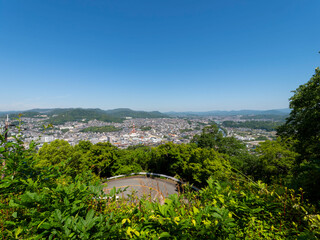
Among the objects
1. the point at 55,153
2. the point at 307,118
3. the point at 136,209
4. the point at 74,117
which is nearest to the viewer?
the point at 136,209

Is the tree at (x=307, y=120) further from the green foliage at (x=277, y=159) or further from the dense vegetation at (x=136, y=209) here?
the dense vegetation at (x=136, y=209)

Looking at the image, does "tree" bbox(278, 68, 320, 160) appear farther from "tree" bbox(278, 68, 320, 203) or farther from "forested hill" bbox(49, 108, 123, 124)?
"forested hill" bbox(49, 108, 123, 124)

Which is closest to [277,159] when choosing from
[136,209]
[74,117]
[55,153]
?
[136,209]

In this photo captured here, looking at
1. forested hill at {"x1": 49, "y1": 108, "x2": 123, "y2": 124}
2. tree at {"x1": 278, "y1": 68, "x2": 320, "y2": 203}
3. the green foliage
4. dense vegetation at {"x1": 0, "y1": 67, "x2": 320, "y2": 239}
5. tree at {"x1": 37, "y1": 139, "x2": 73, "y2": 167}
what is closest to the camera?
dense vegetation at {"x1": 0, "y1": 67, "x2": 320, "y2": 239}

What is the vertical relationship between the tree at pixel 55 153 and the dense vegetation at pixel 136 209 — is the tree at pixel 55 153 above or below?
below

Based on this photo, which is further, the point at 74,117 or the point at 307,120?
the point at 74,117

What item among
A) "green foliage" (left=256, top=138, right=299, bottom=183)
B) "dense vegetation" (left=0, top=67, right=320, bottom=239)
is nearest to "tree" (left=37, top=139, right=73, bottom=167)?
"dense vegetation" (left=0, top=67, right=320, bottom=239)

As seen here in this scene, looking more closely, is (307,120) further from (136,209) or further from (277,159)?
(136,209)

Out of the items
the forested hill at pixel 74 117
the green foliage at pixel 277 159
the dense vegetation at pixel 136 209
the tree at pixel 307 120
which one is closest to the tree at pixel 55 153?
the dense vegetation at pixel 136 209

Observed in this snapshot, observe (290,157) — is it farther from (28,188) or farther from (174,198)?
(28,188)

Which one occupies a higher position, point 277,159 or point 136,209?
point 136,209

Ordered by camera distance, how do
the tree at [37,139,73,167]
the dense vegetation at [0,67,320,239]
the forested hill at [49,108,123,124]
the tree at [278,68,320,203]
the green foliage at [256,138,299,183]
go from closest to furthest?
the dense vegetation at [0,67,320,239]
the tree at [278,68,320,203]
the green foliage at [256,138,299,183]
the tree at [37,139,73,167]
the forested hill at [49,108,123,124]

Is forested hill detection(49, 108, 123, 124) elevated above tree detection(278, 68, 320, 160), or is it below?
below
